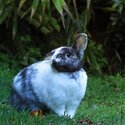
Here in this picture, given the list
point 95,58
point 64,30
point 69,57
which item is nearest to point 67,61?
point 69,57

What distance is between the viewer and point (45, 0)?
8.79 meters

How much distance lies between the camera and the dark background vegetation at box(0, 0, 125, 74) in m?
9.51

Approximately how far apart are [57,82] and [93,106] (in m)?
1.95

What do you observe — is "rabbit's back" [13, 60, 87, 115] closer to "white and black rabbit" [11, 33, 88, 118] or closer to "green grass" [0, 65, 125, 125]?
"white and black rabbit" [11, 33, 88, 118]

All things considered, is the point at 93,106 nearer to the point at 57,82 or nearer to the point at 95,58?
the point at 57,82

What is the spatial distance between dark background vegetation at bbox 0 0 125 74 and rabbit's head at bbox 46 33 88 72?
10.1ft

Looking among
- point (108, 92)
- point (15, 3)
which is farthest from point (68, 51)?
point (15, 3)

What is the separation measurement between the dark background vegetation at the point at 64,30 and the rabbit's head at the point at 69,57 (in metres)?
3.09

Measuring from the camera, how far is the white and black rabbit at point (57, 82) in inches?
226

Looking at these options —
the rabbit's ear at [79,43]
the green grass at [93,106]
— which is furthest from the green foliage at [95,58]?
the rabbit's ear at [79,43]

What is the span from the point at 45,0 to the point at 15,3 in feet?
2.75

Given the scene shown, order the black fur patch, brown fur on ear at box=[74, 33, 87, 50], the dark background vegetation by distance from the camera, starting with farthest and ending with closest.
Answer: the dark background vegetation
brown fur on ear at box=[74, 33, 87, 50]
the black fur patch

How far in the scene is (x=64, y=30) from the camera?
402 inches

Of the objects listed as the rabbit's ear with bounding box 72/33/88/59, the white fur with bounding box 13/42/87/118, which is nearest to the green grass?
the white fur with bounding box 13/42/87/118
